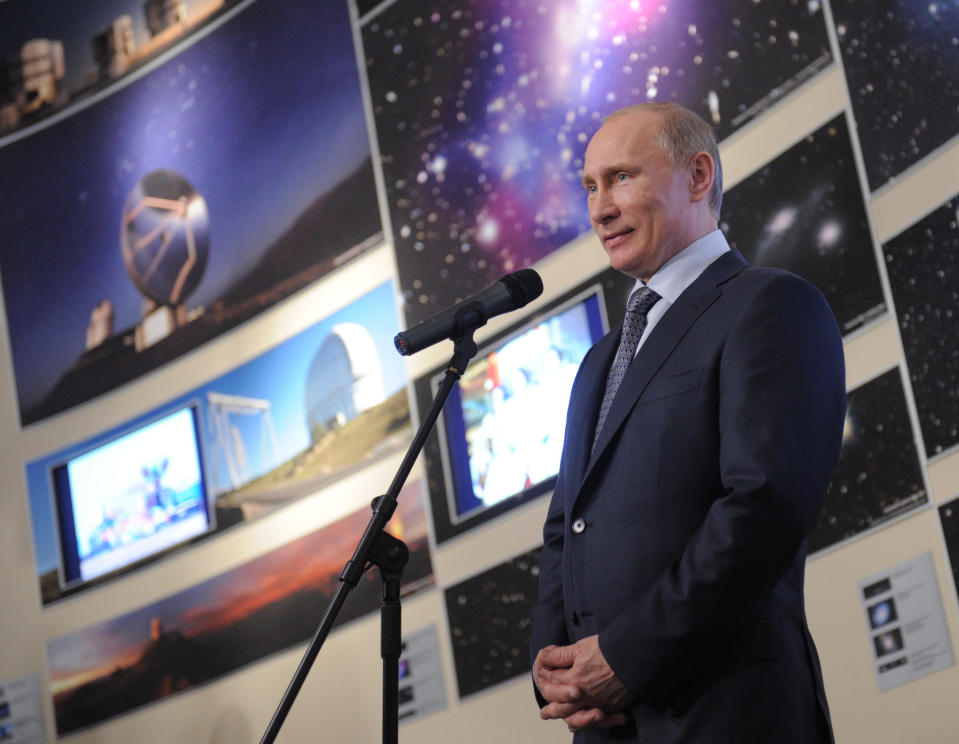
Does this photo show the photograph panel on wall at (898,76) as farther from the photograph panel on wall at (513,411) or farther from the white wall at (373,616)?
the photograph panel on wall at (513,411)

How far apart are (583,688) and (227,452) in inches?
114

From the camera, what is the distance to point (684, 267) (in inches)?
76.0

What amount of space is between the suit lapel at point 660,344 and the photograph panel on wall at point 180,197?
7.28 ft

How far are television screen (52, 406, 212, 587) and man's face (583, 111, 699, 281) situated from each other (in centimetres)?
276

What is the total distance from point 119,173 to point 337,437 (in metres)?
1.73

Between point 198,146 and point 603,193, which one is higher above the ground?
point 198,146

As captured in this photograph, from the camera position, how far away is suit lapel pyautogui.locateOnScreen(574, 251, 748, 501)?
1793 millimetres

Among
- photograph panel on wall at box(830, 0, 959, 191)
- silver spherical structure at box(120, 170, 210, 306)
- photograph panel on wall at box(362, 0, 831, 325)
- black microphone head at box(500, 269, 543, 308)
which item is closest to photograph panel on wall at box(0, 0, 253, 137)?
silver spherical structure at box(120, 170, 210, 306)

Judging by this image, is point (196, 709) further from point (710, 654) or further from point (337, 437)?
point (710, 654)

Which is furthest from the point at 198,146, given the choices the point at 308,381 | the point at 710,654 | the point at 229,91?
the point at 710,654

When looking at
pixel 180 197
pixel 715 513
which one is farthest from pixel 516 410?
pixel 180 197

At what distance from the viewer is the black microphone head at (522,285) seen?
210 cm

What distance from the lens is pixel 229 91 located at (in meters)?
4.55

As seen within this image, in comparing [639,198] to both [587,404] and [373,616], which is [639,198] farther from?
[373,616]
